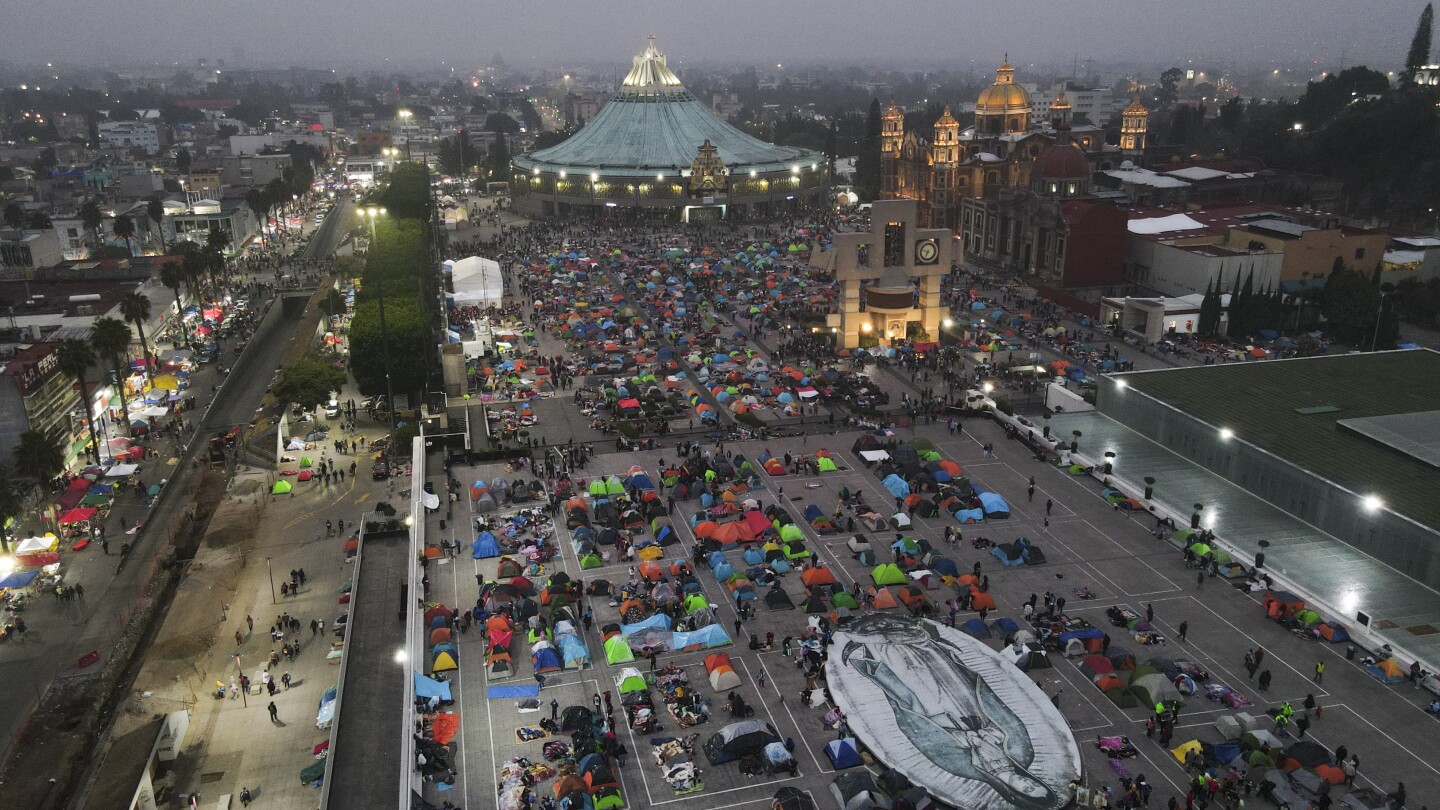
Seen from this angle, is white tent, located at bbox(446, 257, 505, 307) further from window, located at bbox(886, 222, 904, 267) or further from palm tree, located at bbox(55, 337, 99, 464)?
palm tree, located at bbox(55, 337, 99, 464)

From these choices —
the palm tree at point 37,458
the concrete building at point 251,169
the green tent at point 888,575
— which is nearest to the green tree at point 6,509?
the palm tree at point 37,458

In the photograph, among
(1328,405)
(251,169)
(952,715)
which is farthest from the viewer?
(251,169)

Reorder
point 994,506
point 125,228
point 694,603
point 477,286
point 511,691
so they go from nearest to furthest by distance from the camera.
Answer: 1. point 511,691
2. point 694,603
3. point 994,506
4. point 477,286
5. point 125,228

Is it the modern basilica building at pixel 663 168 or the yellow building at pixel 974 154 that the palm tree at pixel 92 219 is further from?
the yellow building at pixel 974 154

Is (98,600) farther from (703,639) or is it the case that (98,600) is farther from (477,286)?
(477,286)

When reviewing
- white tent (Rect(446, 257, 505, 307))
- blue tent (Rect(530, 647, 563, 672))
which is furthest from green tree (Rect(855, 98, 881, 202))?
blue tent (Rect(530, 647, 563, 672))

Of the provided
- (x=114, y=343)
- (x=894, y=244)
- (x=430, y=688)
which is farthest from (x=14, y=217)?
(x=430, y=688)
